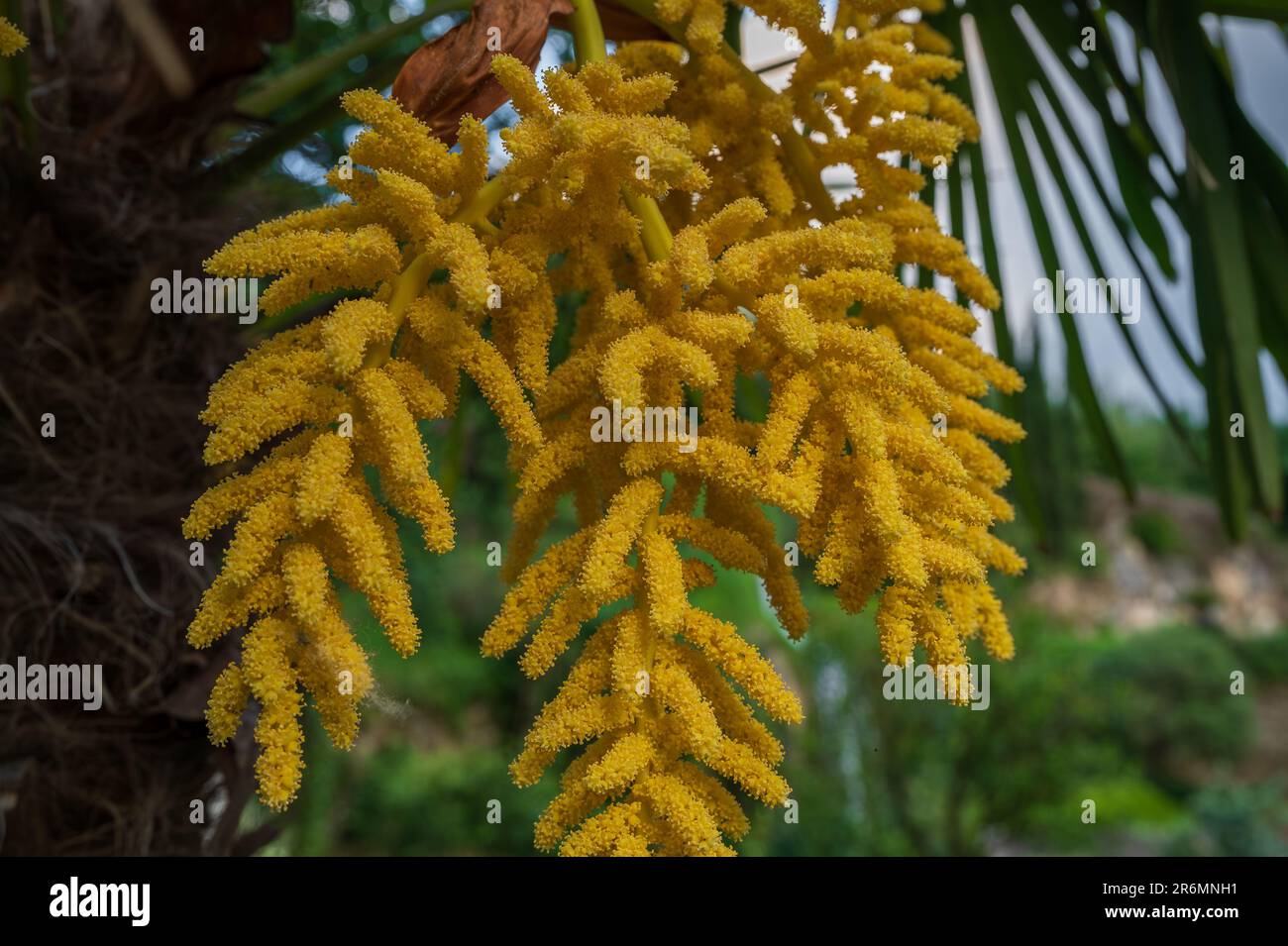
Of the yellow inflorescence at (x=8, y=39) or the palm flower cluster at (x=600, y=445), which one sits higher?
the yellow inflorescence at (x=8, y=39)

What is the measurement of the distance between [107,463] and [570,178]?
48cm

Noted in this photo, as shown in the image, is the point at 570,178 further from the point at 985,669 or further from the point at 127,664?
the point at 985,669

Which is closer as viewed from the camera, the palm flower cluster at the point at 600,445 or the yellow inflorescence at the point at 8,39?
the palm flower cluster at the point at 600,445

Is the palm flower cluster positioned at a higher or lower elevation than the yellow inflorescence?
lower

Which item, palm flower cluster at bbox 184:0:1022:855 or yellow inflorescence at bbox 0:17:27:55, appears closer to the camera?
palm flower cluster at bbox 184:0:1022:855

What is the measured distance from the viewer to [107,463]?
2.49 ft

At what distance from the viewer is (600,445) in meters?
0.48

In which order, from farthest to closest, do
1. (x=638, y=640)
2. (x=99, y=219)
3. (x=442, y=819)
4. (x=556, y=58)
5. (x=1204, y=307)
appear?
(x=442, y=819) → (x=556, y=58) → (x=99, y=219) → (x=1204, y=307) → (x=638, y=640)

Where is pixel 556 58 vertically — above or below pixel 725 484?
above

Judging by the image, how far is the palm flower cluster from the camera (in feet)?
1.35

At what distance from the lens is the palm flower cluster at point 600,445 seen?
0.41 meters

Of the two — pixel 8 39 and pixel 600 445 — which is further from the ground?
pixel 8 39
